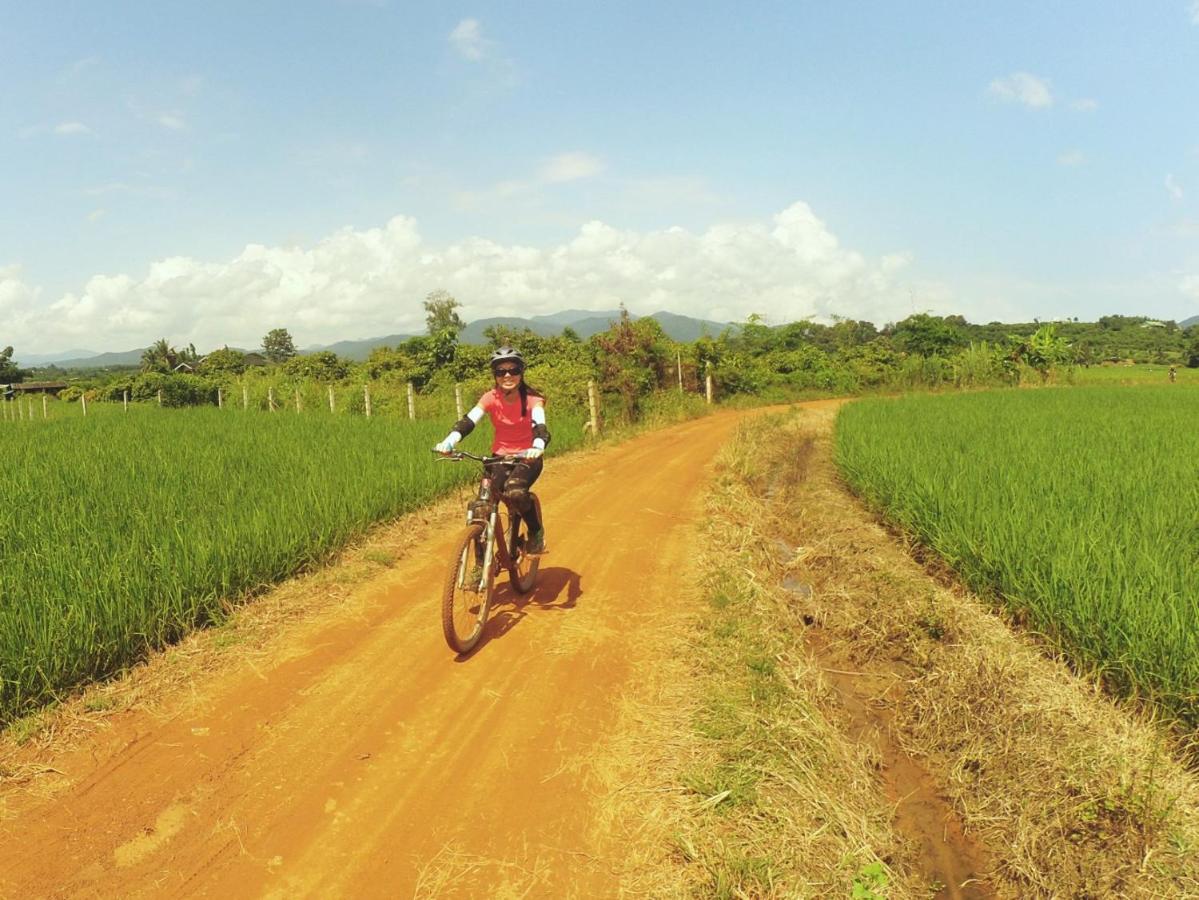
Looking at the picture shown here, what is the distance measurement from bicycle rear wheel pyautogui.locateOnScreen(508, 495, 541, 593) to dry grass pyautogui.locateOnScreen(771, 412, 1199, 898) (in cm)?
242

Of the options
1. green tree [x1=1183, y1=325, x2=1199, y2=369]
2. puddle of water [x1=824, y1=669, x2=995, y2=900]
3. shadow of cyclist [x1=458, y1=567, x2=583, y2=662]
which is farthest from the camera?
green tree [x1=1183, y1=325, x2=1199, y2=369]

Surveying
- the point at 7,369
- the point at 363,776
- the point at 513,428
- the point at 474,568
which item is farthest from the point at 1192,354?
the point at 7,369

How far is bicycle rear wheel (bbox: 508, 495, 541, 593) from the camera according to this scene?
4.84 meters

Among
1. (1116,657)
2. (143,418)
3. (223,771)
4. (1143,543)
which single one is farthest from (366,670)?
(143,418)

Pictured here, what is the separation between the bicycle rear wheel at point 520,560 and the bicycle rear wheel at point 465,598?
0.52 metres

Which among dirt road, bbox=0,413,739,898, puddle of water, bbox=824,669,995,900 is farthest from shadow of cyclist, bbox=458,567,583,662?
puddle of water, bbox=824,669,995,900

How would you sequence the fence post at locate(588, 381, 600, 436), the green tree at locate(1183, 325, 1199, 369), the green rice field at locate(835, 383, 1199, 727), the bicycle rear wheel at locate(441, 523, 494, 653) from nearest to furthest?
the green rice field at locate(835, 383, 1199, 727) → the bicycle rear wheel at locate(441, 523, 494, 653) → the fence post at locate(588, 381, 600, 436) → the green tree at locate(1183, 325, 1199, 369)

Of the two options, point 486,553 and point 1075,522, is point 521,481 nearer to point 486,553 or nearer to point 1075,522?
point 486,553

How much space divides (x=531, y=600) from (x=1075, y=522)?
186 inches

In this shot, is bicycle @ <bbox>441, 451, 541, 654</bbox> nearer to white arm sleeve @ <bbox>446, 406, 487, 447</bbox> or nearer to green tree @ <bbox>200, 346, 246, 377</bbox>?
white arm sleeve @ <bbox>446, 406, 487, 447</bbox>

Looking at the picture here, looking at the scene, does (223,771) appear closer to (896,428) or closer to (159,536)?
(159,536)

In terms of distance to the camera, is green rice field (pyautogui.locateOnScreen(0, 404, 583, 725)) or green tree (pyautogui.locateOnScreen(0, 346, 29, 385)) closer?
green rice field (pyautogui.locateOnScreen(0, 404, 583, 725))

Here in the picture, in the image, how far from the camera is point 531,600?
5219mm

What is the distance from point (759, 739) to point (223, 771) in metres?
2.71
